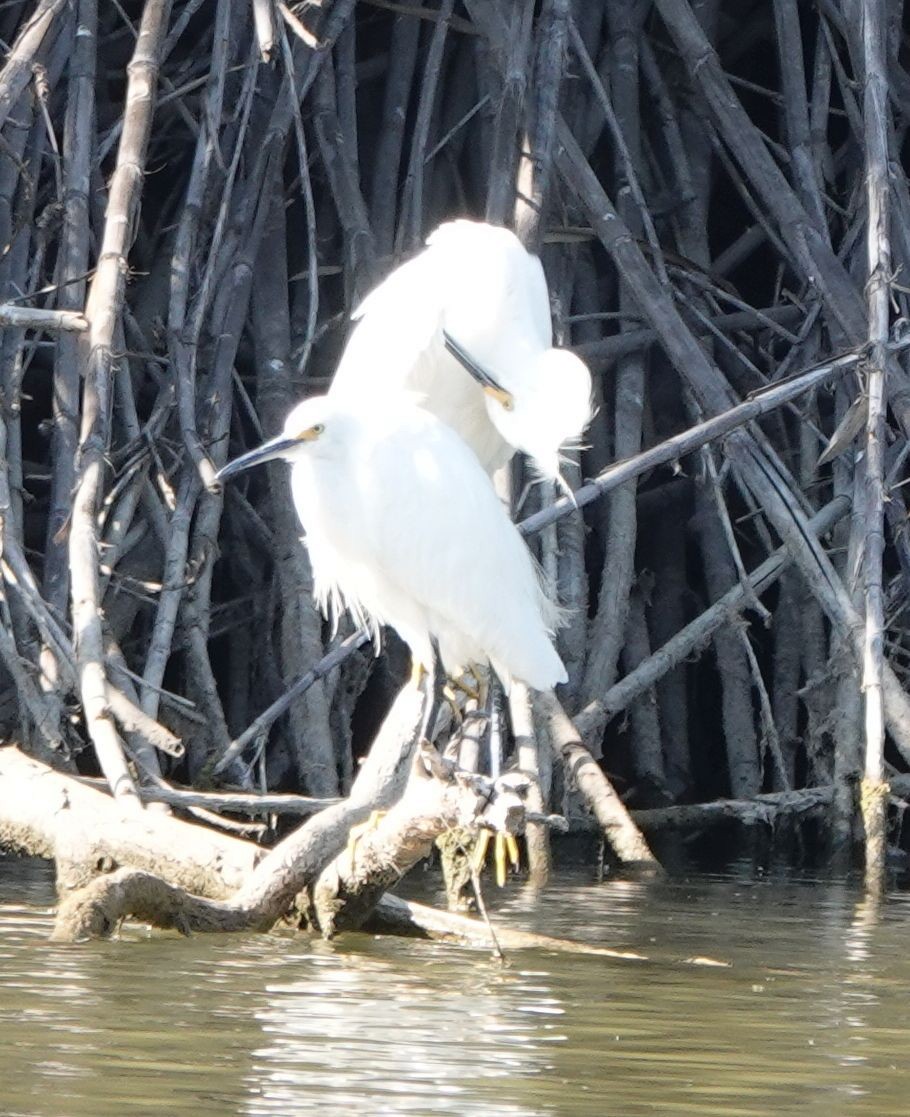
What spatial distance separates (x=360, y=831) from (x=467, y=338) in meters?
1.48

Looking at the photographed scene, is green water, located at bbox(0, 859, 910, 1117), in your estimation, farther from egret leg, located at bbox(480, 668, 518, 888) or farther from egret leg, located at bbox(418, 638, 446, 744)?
egret leg, located at bbox(418, 638, 446, 744)

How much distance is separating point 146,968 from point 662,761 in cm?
312

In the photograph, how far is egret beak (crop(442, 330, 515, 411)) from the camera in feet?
17.1

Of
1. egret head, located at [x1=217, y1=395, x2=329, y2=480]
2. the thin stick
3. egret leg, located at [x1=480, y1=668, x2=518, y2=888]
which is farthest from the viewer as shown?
the thin stick

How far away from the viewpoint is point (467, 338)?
542cm

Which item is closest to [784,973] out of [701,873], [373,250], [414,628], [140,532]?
[414,628]

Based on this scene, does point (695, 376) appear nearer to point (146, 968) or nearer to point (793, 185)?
point (793, 185)

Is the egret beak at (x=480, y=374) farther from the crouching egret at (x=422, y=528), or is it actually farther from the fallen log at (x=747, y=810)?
the fallen log at (x=747, y=810)

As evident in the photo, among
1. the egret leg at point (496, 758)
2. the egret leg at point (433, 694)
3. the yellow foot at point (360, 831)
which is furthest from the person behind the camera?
the egret leg at point (433, 694)

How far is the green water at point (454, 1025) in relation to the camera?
3223mm

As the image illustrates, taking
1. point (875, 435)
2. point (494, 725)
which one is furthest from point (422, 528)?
point (875, 435)

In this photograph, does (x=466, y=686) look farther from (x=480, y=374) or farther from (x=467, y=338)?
(x=467, y=338)

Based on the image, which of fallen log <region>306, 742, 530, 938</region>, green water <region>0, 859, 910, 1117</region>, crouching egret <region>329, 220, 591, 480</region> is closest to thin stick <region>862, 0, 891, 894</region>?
green water <region>0, 859, 910, 1117</region>

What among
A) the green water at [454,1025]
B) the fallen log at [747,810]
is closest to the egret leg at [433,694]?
the green water at [454,1025]
